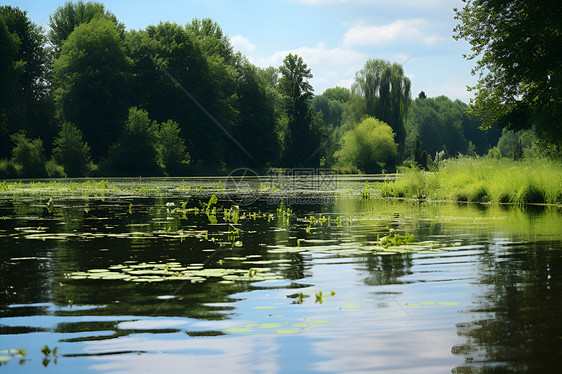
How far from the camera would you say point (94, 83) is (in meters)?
68.9

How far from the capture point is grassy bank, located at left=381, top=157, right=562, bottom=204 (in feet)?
76.7

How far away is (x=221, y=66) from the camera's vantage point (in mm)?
82938

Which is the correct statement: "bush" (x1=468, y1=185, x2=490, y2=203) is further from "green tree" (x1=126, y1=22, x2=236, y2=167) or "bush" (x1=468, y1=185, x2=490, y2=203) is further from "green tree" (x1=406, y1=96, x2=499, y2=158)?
"green tree" (x1=406, y1=96, x2=499, y2=158)

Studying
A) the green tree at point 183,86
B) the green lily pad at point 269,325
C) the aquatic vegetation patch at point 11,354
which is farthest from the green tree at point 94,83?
the aquatic vegetation patch at point 11,354

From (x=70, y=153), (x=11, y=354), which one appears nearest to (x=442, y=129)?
(x=70, y=153)

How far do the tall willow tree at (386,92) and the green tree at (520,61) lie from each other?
47064mm

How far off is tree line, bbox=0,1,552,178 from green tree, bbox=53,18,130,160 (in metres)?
0.12

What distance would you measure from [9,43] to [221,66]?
28635mm

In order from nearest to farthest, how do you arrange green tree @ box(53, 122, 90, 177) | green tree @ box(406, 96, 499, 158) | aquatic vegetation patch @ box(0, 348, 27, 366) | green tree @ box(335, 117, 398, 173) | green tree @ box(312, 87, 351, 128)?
aquatic vegetation patch @ box(0, 348, 27, 366)
green tree @ box(53, 122, 90, 177)
green tree @ box(335, 117, 398, 173)
green tree @ box(406, 96, 499, 158)
green tree @ box(312, 87, 351, 128)

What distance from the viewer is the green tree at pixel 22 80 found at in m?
62.4

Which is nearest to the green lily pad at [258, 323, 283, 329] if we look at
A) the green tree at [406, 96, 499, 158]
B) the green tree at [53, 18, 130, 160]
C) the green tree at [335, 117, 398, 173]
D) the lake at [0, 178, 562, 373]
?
the lake at [0, 178, 562, 373]

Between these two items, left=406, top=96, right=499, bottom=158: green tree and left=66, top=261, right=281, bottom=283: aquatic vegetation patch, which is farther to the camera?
left=406, top=96, right=499, bottom=158: green tree

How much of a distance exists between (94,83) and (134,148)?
956 centimetres

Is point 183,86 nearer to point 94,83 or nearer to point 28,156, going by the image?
point 94,83
